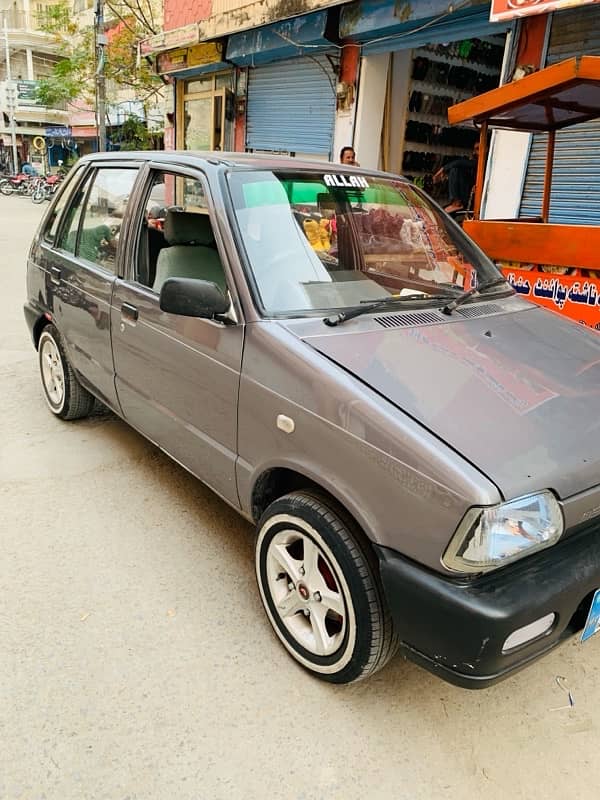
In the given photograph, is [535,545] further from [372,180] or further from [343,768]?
[372,180]

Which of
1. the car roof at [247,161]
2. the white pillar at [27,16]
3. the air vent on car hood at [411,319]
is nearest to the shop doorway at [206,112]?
the car roof at [247,161]

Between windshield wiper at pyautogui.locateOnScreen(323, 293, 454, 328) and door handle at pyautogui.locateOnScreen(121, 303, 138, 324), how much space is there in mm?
1178

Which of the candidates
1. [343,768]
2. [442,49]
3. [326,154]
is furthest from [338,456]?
[442,49]

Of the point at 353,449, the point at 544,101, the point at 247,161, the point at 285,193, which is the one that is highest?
the point at 544,101

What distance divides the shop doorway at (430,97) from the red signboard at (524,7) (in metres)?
3.42

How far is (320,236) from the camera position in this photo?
9.27ft

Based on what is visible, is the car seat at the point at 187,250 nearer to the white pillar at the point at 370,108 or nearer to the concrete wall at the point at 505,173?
the concrete wall at the point at 505,173

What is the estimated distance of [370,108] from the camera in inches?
346

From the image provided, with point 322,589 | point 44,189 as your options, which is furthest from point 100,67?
point 322,589

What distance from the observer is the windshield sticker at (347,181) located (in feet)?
9.68

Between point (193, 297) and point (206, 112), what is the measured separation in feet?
38.9

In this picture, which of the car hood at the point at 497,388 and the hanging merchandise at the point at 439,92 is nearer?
the car hood at the point at 497,388

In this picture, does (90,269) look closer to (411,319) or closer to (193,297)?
(193,297)

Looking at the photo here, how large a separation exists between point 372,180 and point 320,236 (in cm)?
59
